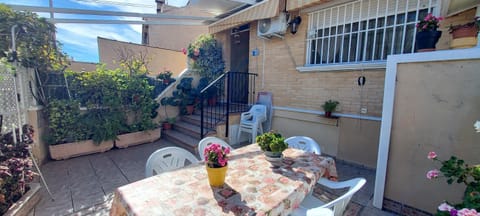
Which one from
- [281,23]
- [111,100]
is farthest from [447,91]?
[111,100]

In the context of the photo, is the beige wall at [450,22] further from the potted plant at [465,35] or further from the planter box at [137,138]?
the planter box at [137,138]

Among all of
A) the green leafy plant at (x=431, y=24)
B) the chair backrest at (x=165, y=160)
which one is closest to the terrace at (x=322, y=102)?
the green leafy plant at (x=431, y=24)

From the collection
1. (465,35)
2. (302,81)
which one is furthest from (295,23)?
(465,35)

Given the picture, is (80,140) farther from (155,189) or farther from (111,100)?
(155,189)

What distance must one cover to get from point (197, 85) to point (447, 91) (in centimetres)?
561

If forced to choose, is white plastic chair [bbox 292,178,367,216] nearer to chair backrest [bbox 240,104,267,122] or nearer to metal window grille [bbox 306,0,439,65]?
metal window grille [bbox 306,0,439,65]

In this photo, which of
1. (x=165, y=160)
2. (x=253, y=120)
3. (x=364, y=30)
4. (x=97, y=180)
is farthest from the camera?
(x=253, y=120)

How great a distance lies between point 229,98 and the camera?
507 cm

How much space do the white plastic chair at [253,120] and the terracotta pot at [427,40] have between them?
310 cm

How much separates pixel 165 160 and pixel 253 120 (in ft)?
9.65

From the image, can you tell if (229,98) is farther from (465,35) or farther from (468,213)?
(468,213)

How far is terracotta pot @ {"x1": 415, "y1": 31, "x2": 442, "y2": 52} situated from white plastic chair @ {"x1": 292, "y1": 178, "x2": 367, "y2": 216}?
5.67ft

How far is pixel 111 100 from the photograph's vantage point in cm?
438

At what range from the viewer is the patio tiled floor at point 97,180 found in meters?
2.40
